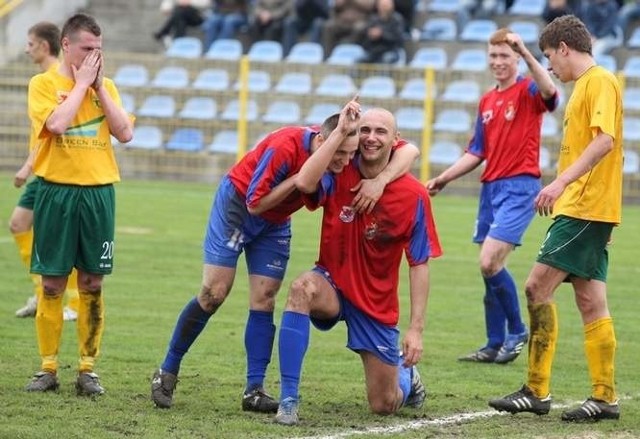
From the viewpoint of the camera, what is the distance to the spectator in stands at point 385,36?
24.9 meters

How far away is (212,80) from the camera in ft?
84.0

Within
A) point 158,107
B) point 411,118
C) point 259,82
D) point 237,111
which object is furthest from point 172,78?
point 411,118

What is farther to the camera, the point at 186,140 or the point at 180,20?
the point at 180,20

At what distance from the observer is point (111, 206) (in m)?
8.27

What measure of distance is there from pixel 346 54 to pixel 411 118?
7.33 ft

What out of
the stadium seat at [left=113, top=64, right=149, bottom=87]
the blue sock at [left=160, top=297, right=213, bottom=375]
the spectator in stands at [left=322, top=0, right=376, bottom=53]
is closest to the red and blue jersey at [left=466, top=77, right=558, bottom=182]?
the blue sock at [left=160, top=297, right=213, bottom=375]

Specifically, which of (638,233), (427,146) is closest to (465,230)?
(638,233)

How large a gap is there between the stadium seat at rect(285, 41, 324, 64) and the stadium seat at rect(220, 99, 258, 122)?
1.12 m

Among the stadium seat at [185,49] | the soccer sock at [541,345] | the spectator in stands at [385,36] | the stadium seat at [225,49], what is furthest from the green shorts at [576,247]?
the stadium seat at [185,49]

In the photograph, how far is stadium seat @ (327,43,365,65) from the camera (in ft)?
83.6

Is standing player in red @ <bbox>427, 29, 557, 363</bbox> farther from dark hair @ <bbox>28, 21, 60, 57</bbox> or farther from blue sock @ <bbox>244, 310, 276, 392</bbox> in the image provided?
dark hair @ <bbox>28, 21, 60, 57</bbox>

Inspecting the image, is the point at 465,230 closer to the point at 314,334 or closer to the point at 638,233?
the point at 638,233

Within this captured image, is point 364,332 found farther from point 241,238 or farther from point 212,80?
point 212,80

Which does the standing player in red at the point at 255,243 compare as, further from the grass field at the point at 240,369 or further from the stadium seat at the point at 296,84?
the stadium seat at the point at 296,84
